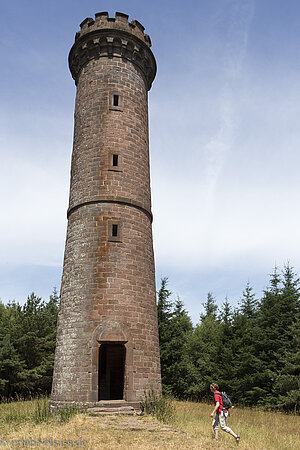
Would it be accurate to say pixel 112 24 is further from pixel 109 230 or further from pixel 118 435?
pixel 118 435

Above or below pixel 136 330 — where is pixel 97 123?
above

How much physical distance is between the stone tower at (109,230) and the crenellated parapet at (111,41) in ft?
0.12

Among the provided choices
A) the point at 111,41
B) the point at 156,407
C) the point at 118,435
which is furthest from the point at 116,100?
the point at 118,435

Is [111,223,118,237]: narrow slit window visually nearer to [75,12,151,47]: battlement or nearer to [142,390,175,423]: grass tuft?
[142,390,175,423]: grass tuft

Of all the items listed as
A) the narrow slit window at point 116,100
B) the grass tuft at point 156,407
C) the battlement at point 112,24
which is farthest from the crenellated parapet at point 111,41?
the grass tuft at point 156,407

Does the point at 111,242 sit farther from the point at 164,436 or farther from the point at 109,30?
the point at 109,30

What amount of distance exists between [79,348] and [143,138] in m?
7.99

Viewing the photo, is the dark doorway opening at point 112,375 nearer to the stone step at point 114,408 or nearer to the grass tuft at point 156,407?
→ the grass tuft at point 156,407

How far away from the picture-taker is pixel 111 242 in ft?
41.4

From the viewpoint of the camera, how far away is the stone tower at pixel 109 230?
11.6 m

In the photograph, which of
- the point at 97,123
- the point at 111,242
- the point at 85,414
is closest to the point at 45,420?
the point at 85,414

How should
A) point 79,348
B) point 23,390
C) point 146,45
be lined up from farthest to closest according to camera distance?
1. point 23,390
2. point 146,45
3. point 79,348

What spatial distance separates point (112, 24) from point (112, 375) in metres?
13.5

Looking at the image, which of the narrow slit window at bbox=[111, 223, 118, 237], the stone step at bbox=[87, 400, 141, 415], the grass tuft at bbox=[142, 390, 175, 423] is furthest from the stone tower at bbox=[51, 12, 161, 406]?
the grass tuft at bbox=[142, 390, 175, 423]
